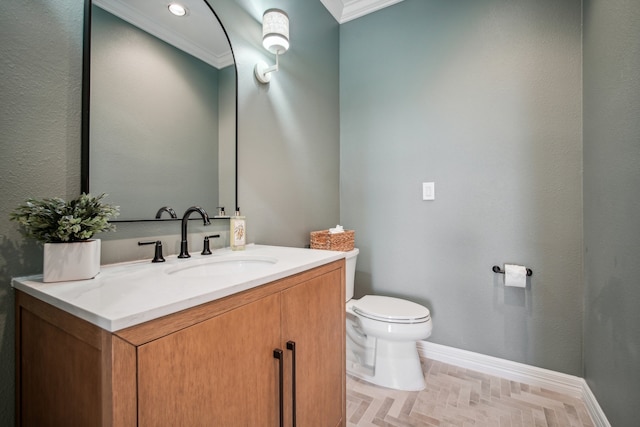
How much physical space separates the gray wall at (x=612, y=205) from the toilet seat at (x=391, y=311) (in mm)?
760

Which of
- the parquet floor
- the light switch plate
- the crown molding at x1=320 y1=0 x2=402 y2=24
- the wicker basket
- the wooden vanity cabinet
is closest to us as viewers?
the wooden vanity cabinet

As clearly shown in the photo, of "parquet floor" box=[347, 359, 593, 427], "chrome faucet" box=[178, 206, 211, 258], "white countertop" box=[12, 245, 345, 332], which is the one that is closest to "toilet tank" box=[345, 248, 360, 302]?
"parquet floor" box=[347, 359, 593, 427]

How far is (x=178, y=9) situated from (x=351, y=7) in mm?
1575

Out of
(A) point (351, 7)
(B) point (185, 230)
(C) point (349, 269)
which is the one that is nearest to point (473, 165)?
(C) point (349, 269)

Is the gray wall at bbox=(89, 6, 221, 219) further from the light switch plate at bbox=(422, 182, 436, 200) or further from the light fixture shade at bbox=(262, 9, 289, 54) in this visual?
the light switch plate at bbox=(422, 182, 436, 200)

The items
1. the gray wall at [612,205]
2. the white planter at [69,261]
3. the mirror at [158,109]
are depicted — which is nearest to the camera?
the white planter at [69,261]

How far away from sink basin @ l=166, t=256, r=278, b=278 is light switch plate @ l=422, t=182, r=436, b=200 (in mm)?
1284

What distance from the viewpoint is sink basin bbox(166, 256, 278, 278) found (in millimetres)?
934

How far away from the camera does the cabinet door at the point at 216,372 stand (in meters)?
0.51

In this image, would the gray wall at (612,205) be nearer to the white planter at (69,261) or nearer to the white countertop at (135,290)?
the white countertop at (135,290)

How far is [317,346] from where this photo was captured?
978 millimetres

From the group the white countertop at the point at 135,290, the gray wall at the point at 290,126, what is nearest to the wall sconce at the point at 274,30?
the gray wall at the point at 290,126

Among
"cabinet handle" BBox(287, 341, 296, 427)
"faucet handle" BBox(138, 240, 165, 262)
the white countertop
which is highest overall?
"faucet handle" BBox(138, 240, 165, 262)

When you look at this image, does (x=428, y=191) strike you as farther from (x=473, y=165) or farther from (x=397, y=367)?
(x=397, y=367)
